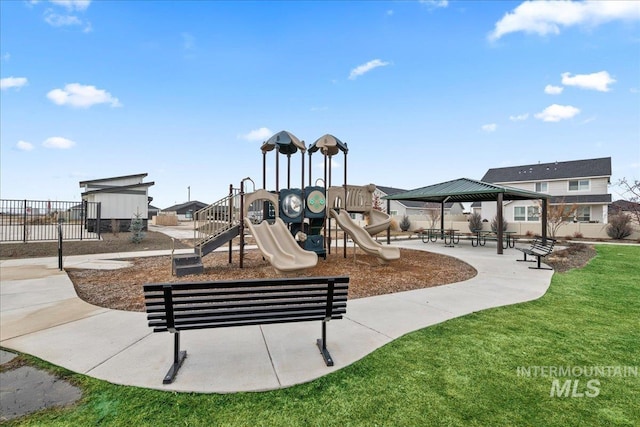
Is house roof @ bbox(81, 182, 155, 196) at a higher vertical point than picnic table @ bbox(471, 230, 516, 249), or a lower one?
higher

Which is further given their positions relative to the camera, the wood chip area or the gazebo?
the gazebo

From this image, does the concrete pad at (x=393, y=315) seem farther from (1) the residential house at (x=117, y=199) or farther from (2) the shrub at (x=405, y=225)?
(2) the shrub at (x=405, y=225)

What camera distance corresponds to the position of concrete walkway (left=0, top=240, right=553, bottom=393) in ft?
9.55

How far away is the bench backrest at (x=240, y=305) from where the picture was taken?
111 inches

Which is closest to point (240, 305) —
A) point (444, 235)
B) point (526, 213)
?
point (444, 235)

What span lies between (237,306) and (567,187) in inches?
1460

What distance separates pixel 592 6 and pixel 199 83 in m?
17.2

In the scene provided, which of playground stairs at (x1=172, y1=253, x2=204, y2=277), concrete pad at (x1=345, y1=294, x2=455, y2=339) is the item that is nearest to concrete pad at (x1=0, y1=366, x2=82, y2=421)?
concrete pad at (x1=345, y1=294, x2=455, y2=339)

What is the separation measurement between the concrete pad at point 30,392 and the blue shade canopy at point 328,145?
9413mm

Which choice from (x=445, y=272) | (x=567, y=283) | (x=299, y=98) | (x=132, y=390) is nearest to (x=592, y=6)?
(x=567, y=283)

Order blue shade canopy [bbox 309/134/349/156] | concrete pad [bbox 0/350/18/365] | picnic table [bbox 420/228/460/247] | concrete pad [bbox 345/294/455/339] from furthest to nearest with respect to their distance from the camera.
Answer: picnic table [bbox 420/228/460/247], blue shade canopy [bbox 309/134/349/156], concrete pad [bbox 345/294/455/339], concrete pad [bbox 0/350/18/365]

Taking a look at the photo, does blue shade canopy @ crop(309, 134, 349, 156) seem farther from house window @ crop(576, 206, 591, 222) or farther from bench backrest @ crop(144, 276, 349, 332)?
house window @ crop(576, 206, 591, 222)

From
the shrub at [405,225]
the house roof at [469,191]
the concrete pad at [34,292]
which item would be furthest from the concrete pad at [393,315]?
the shrub at [405,225]

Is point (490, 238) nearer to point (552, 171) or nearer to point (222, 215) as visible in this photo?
point (222, 215)
